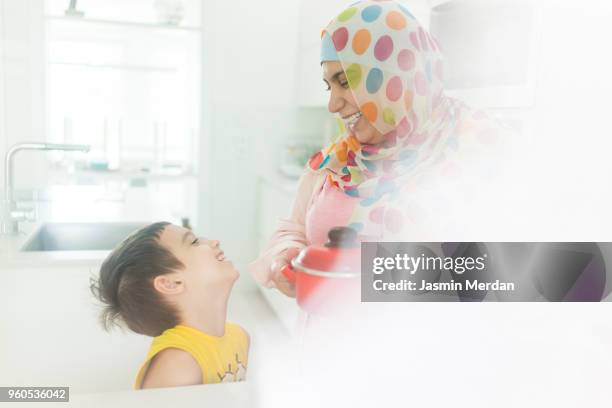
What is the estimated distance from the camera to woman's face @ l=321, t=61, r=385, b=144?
0.52 metres

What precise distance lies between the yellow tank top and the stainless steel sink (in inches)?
4.8

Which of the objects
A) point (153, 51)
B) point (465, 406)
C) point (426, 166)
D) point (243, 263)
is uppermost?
point (153, 51)

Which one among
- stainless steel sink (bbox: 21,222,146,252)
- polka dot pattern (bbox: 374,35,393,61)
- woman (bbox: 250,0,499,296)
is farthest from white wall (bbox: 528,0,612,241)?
stainless steel sink (bbox: 21,222,146,252)

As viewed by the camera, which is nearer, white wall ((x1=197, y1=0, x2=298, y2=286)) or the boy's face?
the boy's face

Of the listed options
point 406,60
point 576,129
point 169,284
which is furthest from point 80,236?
point 576,129

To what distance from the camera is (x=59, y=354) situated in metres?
0.56

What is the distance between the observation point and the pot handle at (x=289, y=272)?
0.56 metres

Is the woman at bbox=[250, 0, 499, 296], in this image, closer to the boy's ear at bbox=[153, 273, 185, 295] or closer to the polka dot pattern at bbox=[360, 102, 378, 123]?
the polka dot pattern at bbox=[360, 102, 378, 123]

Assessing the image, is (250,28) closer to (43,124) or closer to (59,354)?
(43,124)

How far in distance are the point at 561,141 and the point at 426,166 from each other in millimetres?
162

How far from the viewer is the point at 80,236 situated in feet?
2.16

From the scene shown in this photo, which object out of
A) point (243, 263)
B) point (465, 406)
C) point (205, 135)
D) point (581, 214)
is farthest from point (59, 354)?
point (581, 214)

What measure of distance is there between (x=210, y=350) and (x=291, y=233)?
6.3 inches

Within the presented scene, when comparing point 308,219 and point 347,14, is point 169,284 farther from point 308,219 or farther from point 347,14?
point 347,14
